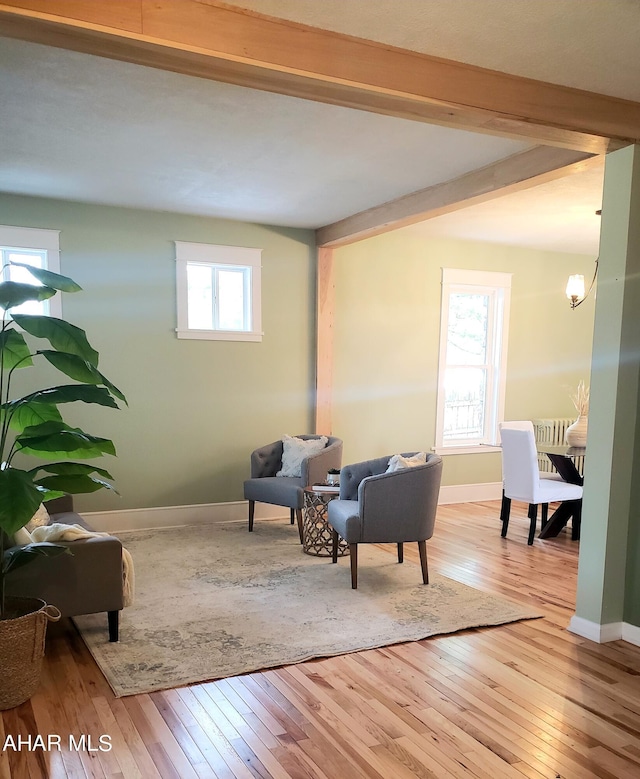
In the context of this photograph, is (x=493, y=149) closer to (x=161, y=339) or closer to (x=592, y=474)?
(x=592, y=474)

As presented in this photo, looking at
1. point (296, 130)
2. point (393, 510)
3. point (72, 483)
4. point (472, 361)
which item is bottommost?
point (393, 510)

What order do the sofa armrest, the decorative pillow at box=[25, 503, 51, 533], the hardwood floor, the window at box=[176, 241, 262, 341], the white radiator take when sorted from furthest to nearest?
the white radiator
the window at box=[176, 241, 262, 341]
the sofa armrest
the decorative pillow at box=[25, 503, 51, 533]
the hardwood floor

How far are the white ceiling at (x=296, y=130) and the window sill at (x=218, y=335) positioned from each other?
1.02 metres

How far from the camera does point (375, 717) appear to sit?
258cm

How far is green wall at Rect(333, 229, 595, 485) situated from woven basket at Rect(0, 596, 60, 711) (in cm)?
399

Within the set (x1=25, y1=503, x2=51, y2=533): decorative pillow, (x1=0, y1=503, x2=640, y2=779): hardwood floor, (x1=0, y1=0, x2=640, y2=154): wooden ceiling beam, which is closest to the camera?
(x1=0, y1=0, x2=640, y2=154): wooden ceiling beam

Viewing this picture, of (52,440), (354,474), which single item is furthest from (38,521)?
(354,474)

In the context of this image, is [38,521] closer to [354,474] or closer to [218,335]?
[354,474]

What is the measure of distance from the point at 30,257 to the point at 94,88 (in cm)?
248

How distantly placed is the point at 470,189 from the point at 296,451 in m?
2.59

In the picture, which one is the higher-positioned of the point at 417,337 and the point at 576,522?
the point at 417,337

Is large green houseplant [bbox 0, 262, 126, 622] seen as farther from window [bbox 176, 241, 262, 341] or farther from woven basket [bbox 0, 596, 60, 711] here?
window [bbox 176, 241, 262, 341]

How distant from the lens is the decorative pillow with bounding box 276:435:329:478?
Answer: 5505mm

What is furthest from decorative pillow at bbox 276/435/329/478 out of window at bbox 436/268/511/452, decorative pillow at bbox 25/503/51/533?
decorative pillow at bbox 25/503/51/533
